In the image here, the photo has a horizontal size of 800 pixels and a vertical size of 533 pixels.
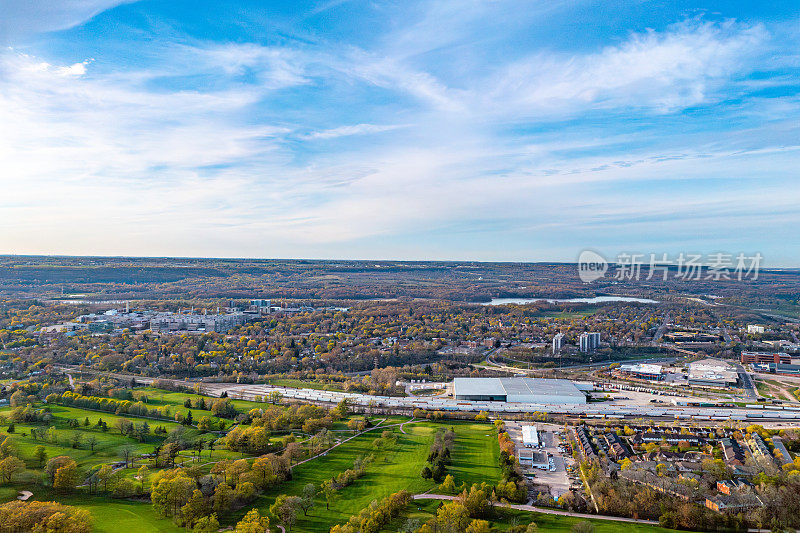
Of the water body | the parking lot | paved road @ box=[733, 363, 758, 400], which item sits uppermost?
the water body

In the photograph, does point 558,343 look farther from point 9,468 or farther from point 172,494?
point 9,468

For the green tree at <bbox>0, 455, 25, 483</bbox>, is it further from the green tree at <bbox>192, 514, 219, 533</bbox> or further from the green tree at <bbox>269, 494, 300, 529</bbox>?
the green tree at <bbox>269, 494, 300, 529</bbox>

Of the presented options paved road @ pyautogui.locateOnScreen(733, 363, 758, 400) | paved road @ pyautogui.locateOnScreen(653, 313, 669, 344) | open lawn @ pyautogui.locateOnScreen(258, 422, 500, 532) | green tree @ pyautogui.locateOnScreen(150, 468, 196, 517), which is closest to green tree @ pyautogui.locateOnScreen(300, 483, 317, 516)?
open lawn @ pyautogui.locateOnScreen(258, 422, 500, 532)

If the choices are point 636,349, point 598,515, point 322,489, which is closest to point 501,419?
point 598,515

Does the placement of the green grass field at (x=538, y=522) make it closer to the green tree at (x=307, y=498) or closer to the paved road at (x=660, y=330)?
the green tree at (x=307, y=498)


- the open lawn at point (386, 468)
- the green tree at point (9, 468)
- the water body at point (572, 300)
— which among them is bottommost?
the open lawn at point (386, 468)

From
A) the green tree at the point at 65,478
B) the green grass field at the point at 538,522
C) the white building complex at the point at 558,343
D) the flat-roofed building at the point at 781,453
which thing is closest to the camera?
the green grass field at the point at 538,522

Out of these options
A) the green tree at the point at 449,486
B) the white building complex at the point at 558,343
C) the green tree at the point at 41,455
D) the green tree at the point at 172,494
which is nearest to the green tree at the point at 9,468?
the green tree at the point at 41,455
